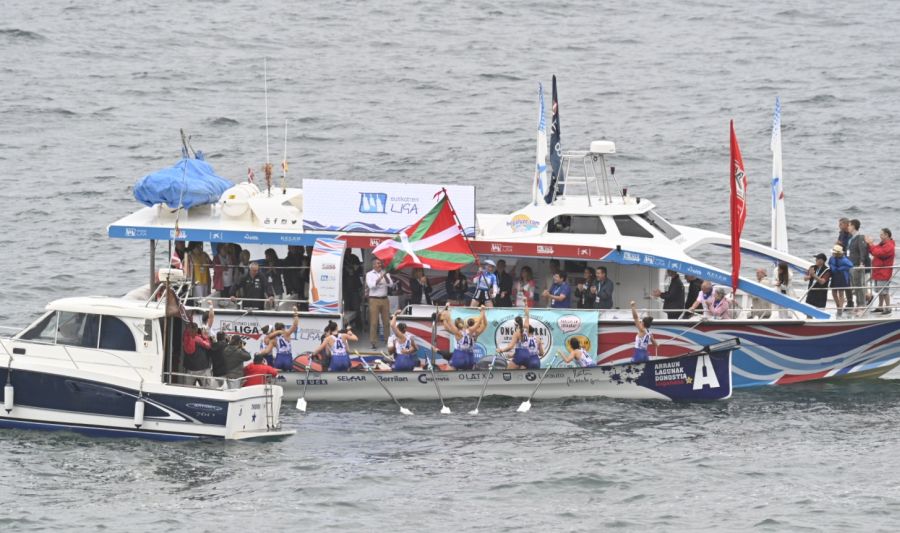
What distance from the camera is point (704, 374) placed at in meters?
29.4

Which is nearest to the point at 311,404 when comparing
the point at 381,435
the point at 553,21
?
the point at 381,435

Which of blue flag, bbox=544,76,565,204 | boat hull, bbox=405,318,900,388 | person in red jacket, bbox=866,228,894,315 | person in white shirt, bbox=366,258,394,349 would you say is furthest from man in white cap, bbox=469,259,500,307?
person in red jacket, bbox=866,228,894,315

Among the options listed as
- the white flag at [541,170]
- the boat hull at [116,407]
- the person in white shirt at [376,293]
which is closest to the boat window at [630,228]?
the white flag at [541,170]

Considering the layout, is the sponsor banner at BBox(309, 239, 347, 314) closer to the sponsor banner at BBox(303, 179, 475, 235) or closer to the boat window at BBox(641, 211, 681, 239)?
the sponsor banner at BBox(303, 179, 475, 235)

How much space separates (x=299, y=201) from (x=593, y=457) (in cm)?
936

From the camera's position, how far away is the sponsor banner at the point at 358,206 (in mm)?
30844

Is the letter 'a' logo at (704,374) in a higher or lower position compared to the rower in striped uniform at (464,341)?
lower

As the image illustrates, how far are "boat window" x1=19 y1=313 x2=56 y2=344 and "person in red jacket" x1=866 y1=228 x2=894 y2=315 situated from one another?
615 inches

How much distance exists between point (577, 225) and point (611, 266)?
109 cm

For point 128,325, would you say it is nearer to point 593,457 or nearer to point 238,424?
point 238,424

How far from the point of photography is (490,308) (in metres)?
30.3

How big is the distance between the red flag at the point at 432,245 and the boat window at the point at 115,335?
5.30 meters

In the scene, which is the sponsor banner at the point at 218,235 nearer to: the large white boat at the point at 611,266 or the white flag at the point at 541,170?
the large white boat at the point at 611,266

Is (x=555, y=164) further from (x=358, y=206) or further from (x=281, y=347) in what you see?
(x=281, y=347)
